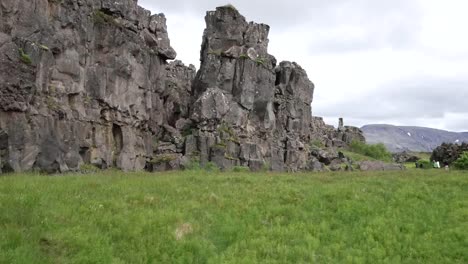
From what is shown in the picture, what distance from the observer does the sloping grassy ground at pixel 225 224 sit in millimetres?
14297

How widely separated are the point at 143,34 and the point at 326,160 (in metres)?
56.9

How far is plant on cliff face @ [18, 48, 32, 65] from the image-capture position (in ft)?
121

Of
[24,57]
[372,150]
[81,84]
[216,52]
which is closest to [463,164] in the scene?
[81,84]

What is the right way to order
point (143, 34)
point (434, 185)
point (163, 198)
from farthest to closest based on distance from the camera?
1. point (143, 34)
2. point (434, 185)
3. point (163, 198)

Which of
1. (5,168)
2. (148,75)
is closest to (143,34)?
(148,75)

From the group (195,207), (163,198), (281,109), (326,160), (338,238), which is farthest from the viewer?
(326,160)

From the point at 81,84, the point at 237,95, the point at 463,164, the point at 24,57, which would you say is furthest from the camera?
the point at 237,95

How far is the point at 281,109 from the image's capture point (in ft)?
324

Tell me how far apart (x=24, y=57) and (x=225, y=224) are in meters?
27.7

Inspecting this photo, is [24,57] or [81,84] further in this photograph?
[81,84]

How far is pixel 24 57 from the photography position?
3712cm

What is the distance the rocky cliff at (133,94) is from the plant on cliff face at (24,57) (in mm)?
103

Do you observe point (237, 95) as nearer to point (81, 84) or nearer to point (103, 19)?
point (103, 19)

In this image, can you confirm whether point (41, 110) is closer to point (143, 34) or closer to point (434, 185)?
point (143, 34)
